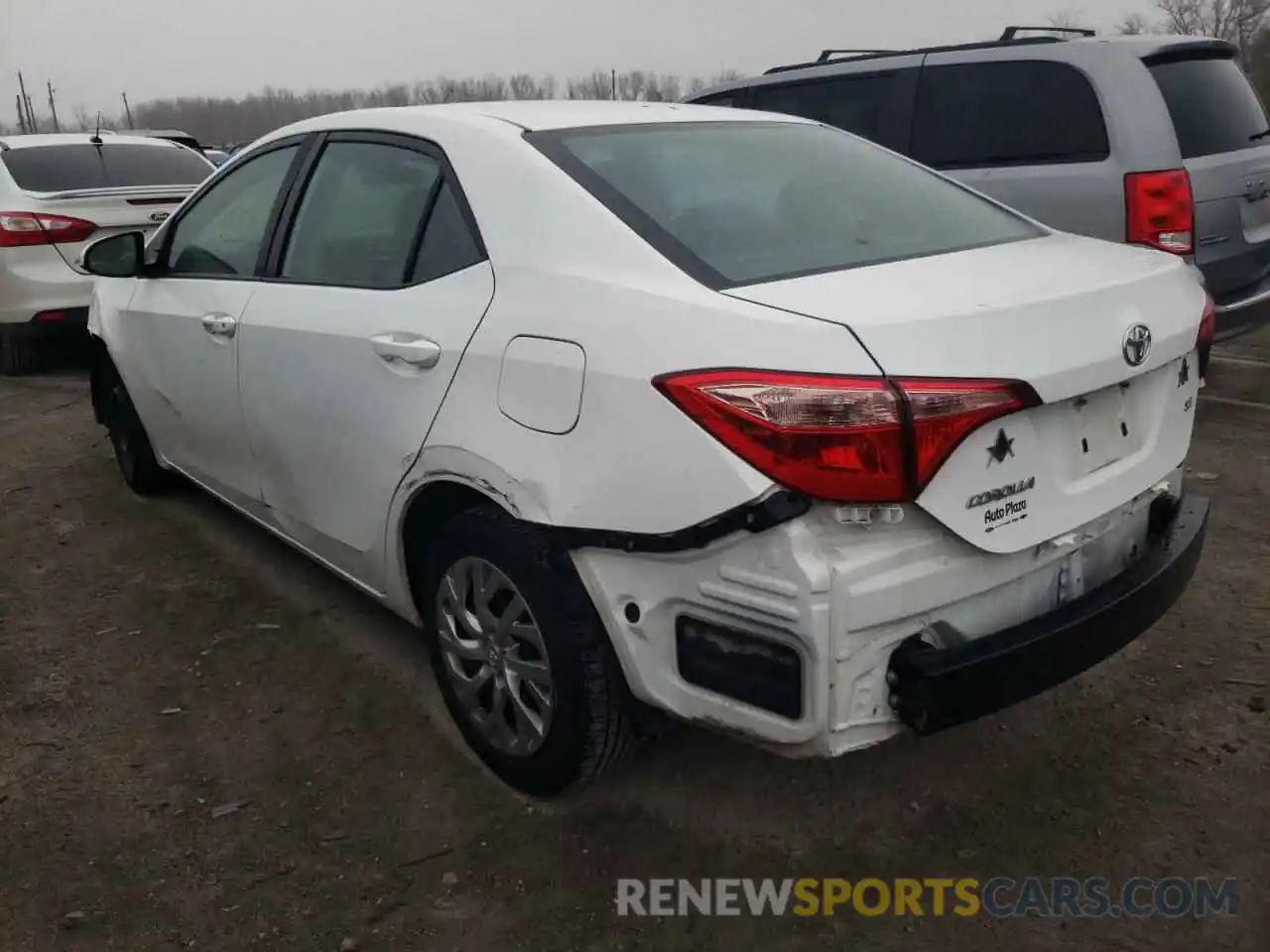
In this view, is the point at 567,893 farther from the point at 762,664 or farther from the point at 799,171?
the point at 799,171

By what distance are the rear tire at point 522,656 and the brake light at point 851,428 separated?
1.81ft

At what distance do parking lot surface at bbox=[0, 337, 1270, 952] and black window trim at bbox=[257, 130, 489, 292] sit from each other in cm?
117

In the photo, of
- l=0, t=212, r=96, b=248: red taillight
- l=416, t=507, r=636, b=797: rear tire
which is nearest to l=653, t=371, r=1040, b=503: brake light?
l=416, t=507, r=636, b=797: rear tire

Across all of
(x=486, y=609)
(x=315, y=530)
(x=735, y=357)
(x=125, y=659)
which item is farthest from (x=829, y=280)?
(x=125, y=659)

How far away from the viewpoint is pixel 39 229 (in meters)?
6.66

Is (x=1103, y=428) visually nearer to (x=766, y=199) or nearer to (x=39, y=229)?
(x=766, y=199)

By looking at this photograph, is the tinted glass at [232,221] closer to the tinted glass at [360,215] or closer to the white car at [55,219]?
the tinted glass at [360,215]

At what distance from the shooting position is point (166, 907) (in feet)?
7.66

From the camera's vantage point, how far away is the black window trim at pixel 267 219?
3279 millimetres

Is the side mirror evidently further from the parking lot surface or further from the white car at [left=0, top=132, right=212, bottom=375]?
the white car at [left=0, top=132, right=212, bottom=375]

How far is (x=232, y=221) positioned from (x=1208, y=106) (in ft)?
14.1

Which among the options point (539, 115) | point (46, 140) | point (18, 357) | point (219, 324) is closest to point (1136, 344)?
point (539, 115)

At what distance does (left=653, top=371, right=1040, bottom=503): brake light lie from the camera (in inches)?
71.3

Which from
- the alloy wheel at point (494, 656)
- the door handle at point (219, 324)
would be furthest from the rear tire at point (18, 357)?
the alloy wheel at point (494, 656)
